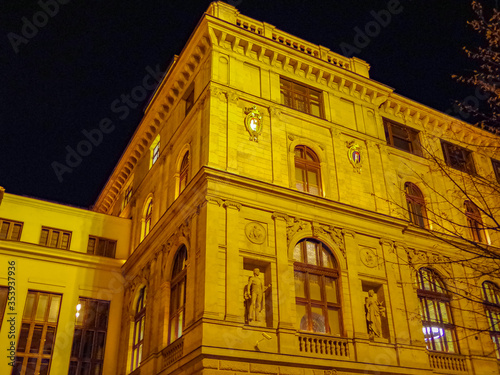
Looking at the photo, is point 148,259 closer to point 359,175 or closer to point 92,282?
point 92,282

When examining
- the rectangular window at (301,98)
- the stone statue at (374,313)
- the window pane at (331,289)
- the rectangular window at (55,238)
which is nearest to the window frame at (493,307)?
the stone statue at (374,313)

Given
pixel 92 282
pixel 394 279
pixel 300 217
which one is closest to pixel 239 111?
pixel 300 217

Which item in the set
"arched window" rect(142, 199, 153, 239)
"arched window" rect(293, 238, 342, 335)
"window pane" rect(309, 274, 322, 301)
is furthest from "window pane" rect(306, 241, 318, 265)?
"arched window" rect(142, 199, 153, 239)

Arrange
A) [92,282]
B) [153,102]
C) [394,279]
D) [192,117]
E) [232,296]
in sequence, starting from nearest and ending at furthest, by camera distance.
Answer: [232,296]
[394,279]
[192,117]
[92,282]
[153,102]

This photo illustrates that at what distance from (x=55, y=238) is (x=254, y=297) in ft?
45.7

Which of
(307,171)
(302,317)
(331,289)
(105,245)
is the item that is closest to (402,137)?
(307,171)

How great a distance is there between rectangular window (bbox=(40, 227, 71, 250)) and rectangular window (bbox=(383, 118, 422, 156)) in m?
18.8

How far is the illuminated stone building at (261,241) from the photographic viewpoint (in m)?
19.6

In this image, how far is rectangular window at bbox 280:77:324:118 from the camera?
26312mm

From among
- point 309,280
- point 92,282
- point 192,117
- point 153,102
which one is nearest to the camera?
point 309,280

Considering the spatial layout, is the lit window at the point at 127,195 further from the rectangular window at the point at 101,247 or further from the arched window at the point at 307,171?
the arched window at the point at 307,171

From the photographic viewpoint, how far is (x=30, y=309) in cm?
2514

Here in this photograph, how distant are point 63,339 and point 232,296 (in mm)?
11020

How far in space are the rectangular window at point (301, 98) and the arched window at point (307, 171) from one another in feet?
8.17
